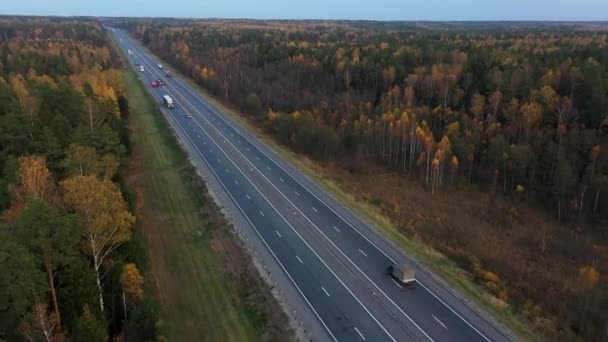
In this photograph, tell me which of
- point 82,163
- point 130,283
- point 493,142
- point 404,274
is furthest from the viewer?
point 493,142

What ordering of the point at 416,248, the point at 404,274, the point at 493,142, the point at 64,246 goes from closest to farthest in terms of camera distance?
the point at 64,246 < the point at 404,274 < the point at 416,248 < the point at 493,142

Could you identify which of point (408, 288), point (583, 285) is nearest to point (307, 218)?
point (408, 288)

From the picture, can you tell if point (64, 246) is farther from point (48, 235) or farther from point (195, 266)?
point (195, 266)

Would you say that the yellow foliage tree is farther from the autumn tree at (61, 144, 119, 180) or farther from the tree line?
the tree line

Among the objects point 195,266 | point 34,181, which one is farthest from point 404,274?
point 34,181

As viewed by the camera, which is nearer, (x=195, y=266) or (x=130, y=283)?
(x=130, y=283)

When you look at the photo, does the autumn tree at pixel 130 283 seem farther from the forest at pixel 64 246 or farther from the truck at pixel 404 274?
the truck at pixel 404 274

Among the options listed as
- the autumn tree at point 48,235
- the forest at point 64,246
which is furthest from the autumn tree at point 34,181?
the autumn tree at point 48,235
